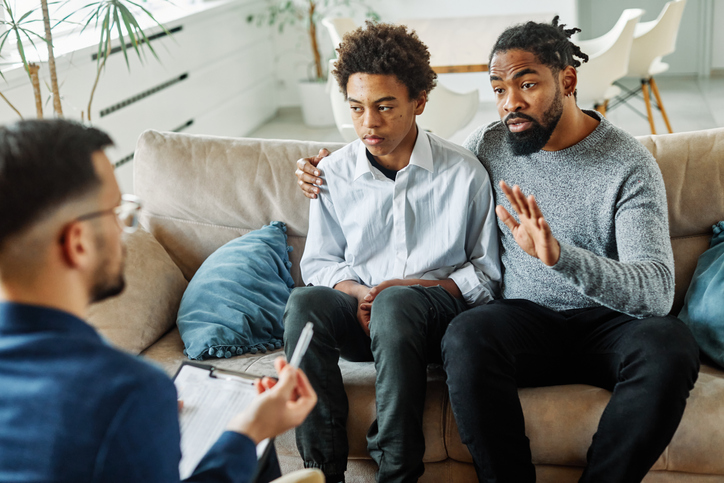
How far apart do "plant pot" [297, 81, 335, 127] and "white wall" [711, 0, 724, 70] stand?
11.1 feet

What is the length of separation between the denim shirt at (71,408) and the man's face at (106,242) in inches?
1.9

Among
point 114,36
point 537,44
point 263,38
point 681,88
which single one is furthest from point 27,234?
point 681,88

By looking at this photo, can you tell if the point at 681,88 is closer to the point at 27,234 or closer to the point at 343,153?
the point at 343,153

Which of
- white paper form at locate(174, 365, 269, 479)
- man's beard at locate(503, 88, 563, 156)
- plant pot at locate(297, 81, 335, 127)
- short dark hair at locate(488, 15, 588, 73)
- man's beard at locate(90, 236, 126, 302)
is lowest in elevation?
plant pot at locate(297, 81, 335, 127)

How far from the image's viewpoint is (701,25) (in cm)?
578

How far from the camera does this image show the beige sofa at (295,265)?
1.45 meters

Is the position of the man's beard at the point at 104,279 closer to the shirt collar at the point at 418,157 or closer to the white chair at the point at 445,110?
the shirt collar at the point at 418,157

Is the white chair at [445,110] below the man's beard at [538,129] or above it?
below

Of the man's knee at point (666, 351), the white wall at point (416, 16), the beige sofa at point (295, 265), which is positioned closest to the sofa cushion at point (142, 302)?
the beige sofa at point (295, 265)

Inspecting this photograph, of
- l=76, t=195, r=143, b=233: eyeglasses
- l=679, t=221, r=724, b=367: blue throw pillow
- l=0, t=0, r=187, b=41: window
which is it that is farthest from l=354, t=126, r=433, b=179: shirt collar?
l=0, t=0, r=187, b=41: window

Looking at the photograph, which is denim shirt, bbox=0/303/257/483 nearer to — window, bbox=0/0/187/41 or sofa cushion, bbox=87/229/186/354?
sofa cushion, bbox=87/229/186/354

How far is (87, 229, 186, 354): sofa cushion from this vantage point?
1729mm

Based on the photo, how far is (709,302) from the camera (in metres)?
1.59

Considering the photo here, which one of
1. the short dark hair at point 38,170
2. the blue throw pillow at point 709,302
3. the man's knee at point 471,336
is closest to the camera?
the short dark hair at point 38,170
